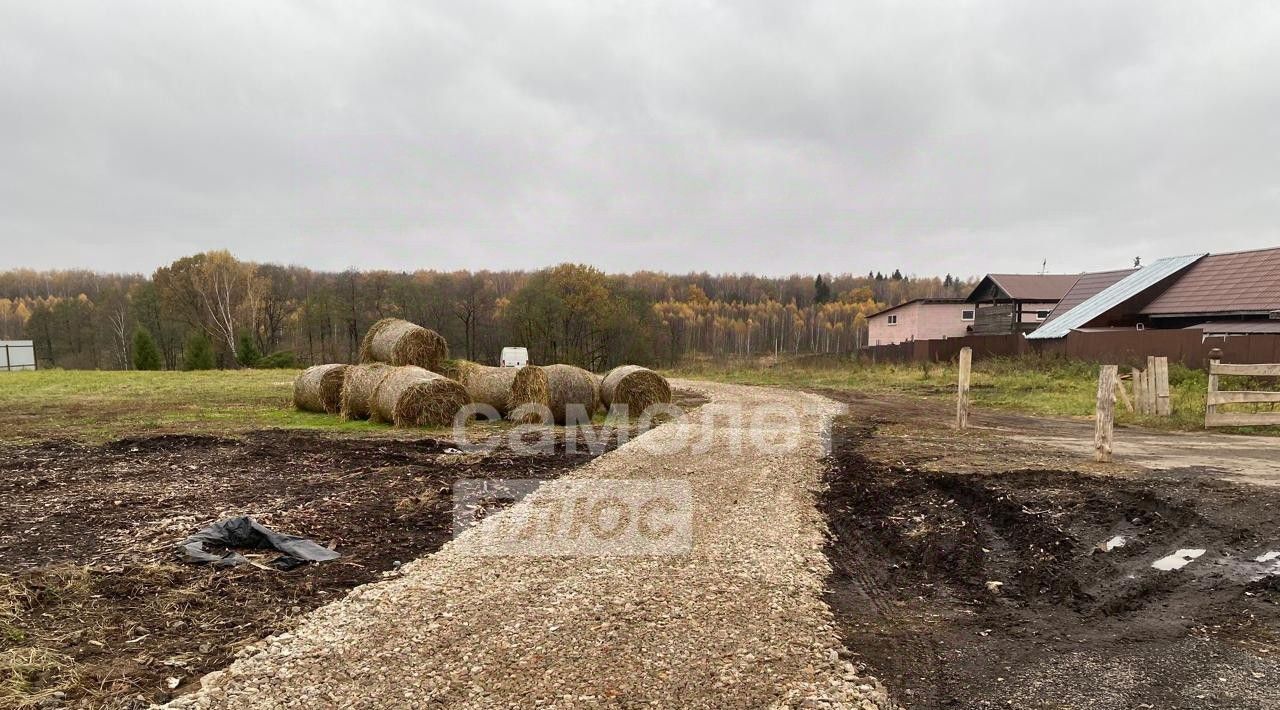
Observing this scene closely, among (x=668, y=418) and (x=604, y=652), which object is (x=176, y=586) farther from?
(x=668, y=418)

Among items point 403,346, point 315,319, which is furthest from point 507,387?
point 315,319

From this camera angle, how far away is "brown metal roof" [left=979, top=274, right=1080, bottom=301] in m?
45.4

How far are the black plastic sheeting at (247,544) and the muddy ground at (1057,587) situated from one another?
15.5 feet

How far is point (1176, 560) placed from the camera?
5953 millimetres

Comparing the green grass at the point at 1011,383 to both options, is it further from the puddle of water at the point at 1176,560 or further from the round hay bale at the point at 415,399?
the round hay bale at the point at 415,399

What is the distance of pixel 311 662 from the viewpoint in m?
4.14

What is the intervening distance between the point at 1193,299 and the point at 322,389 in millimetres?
35992

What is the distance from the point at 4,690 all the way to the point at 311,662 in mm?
1536

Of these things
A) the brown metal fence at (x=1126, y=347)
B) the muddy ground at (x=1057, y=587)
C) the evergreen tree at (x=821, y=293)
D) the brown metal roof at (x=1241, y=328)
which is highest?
the evergreen tree at (x=821, y=293)

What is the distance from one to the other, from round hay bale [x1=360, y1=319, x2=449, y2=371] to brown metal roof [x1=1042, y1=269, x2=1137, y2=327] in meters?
33.8

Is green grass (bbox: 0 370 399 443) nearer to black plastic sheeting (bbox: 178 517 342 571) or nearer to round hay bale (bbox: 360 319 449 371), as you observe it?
round hay bale (bbox: 360 319 449 371)

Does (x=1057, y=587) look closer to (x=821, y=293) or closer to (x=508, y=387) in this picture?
(x=508, y=387)

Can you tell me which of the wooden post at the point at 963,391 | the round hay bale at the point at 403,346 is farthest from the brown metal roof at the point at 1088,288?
the round hay bale at the point at 403,346

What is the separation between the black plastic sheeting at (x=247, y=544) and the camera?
5887mm
